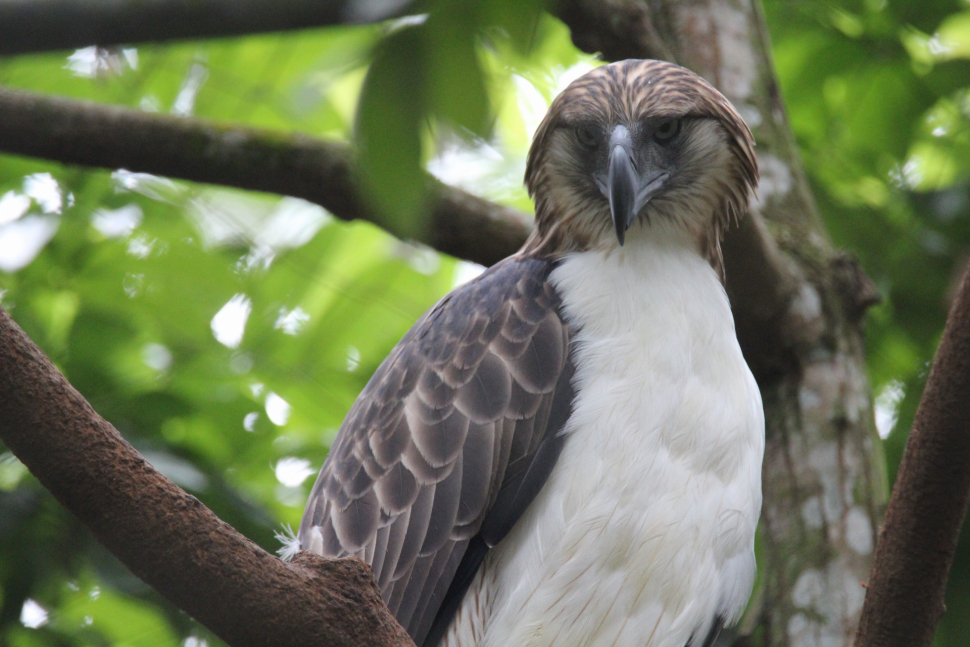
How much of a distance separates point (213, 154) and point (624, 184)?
215cm

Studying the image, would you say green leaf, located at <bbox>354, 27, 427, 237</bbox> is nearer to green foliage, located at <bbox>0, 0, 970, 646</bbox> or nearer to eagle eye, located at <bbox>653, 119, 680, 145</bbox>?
green foliage, located at <bbox>0, 0, 970, 646</bbox>

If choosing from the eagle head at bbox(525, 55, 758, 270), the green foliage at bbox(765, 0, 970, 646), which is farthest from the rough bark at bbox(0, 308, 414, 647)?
the green foliage at bbox(765, 0, 970, 646)

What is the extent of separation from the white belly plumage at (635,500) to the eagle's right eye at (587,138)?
22.1 inches

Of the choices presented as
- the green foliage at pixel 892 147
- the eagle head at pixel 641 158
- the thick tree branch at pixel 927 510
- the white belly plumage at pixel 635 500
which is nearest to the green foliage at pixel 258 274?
the green foliage at pixel 892 147

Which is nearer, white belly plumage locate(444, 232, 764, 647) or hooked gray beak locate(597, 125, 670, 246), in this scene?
white belly plumage locate(444, 232, 764, 647)

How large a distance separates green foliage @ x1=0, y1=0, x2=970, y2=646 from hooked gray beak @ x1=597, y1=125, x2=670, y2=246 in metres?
0.39

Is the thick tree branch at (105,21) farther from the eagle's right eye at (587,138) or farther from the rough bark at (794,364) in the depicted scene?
the rough bark at (794,364)

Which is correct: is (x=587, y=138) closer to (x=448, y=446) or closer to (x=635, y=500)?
(x=448, y=446)

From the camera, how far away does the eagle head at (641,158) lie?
12.6 feet

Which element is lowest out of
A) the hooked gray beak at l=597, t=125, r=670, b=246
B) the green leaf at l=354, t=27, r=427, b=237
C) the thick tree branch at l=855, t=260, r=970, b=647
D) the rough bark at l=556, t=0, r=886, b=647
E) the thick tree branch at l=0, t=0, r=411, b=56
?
the rough bark at l=556, t=0, r=886, b=647

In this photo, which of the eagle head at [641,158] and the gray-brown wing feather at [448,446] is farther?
the eagle head at [641,158]

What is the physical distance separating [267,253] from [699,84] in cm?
210

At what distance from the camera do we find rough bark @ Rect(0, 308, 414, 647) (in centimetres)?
215

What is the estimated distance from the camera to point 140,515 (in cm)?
220
